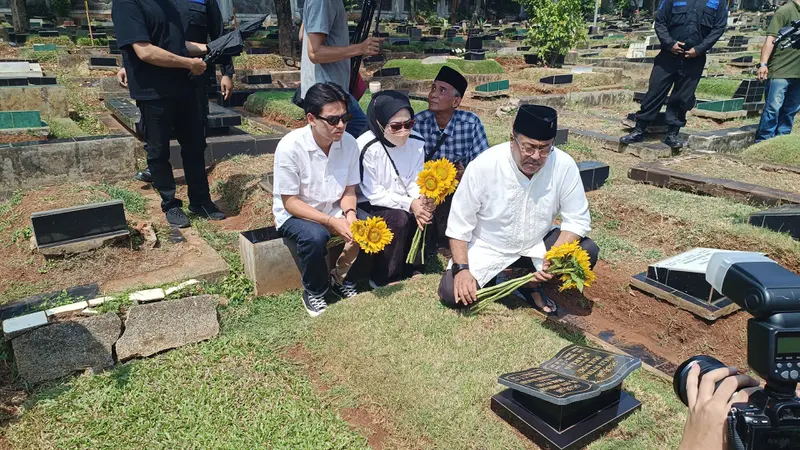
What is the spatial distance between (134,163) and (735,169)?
261 inches

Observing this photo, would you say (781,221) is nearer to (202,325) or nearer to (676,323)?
(676,323)

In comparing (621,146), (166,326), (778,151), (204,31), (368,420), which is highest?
(204,31)

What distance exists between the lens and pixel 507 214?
10.9ft

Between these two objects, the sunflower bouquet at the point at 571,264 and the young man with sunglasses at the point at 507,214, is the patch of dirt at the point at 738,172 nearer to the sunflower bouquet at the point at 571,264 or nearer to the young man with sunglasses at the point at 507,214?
the young man with sunglasses at the point at 507,214

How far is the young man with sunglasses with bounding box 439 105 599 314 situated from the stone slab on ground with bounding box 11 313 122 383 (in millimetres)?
1931

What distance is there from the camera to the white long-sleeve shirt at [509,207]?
10.7 feet

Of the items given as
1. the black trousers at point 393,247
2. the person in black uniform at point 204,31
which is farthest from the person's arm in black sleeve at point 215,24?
the black trousers at point 393,247

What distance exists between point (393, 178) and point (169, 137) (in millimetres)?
1990

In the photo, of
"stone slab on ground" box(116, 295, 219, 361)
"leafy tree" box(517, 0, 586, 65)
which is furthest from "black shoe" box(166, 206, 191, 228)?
"leafy tree" box(517, 0, 586, 65)

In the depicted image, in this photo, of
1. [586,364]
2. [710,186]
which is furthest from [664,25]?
[586,364]

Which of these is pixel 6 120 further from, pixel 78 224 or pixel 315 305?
pixel 315 305

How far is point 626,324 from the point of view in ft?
12.3

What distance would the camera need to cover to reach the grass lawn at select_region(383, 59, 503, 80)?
1402 centimetres

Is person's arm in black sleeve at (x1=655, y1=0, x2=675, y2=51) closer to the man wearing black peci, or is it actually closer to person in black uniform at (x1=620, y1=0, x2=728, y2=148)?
person in black uniform at (x1=620, y1=0, x2=728, y2=148)
